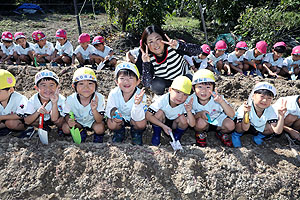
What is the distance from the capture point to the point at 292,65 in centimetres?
564

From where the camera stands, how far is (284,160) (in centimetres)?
271

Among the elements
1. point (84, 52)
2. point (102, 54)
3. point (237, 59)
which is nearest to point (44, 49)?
point (84, 52)

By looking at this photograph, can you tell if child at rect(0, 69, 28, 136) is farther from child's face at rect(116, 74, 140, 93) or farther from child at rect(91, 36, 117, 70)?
child at rect(91, 36, 117, 70)

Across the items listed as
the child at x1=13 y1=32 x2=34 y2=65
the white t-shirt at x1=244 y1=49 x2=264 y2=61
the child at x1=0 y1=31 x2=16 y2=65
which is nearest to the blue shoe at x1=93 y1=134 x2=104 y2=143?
the child at x1=13 y1=32 x2=34 y2=65

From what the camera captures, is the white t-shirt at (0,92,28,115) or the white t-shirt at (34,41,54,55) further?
the white t-shirt at (34,41,54,55)

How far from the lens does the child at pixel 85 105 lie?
2685 millimetres

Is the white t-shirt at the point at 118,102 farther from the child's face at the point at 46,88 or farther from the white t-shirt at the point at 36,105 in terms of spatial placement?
the child's face at the point at 46,88

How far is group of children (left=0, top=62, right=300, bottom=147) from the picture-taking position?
2.67 metres

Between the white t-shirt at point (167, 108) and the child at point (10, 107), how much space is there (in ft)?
5.37

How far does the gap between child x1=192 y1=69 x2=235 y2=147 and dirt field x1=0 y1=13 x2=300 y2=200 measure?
281mm

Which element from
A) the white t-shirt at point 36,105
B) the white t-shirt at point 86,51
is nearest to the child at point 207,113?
the white t-shirt at point 36,105

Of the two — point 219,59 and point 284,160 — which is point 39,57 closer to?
point 219,59

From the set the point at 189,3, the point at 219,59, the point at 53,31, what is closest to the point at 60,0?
the point at 53,31

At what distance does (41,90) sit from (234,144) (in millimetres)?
2553
